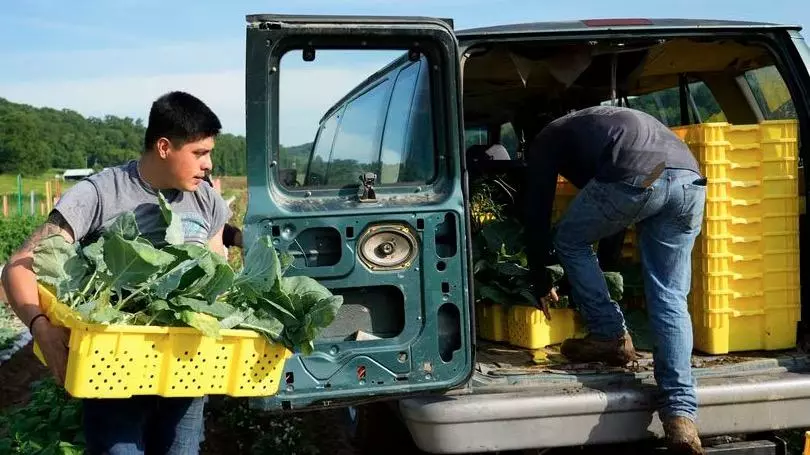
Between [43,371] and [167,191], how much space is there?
568cm

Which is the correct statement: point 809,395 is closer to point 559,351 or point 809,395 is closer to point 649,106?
point 559,351

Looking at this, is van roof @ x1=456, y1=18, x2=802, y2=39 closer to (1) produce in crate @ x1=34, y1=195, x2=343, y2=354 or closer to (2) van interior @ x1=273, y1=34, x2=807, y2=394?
(2) van interior @ x1=273, y1=34, x2=807, y2=394

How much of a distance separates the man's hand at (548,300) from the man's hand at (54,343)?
2.42 metres

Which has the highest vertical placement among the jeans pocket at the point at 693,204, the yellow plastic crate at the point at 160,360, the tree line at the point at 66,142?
the tree line at the point at 66,142

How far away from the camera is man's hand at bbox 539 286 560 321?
4.32 m

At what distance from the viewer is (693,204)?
3.74 m

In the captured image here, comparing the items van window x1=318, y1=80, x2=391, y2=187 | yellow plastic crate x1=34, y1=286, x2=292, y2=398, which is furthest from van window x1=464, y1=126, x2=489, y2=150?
yellow plastic crate x1=34, y1=286, x2=292, y2=398

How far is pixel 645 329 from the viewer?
4617 millimetres

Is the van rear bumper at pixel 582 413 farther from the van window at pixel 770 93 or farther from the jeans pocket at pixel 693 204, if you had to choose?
the van window at pixel 770 93

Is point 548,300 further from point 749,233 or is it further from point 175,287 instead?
point 175,287

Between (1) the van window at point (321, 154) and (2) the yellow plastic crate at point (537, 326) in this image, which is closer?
(1) the van window at point (321, 154)

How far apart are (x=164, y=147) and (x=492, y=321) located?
2297mm

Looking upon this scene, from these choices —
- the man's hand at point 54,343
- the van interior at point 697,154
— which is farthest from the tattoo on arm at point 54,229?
the van interior at point 697,154

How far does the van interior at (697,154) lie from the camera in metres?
4.05
